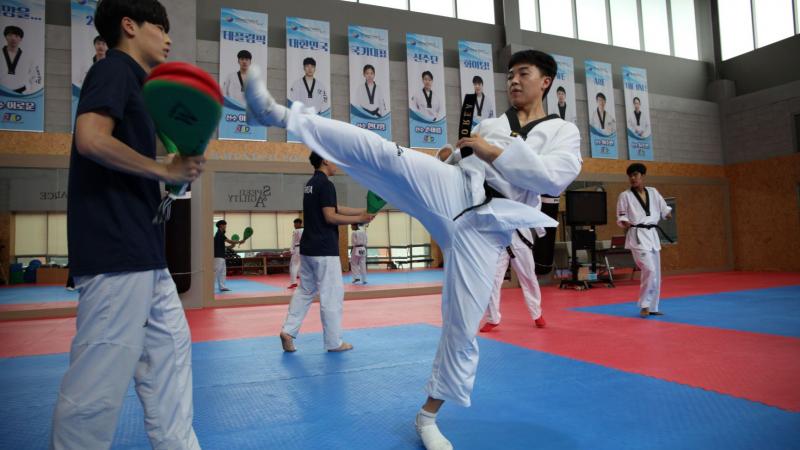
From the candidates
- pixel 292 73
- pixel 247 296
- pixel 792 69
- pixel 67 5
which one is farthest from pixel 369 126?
pixel 792 69

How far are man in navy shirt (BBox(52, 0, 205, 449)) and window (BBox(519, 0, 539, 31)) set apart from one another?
11715mm

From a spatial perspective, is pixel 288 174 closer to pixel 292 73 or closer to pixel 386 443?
pixel 292 73

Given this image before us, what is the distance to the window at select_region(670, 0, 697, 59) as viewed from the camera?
549 inches

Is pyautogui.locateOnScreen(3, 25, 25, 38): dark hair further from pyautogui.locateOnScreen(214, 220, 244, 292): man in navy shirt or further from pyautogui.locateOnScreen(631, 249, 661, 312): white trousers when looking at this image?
pyautogui.locateOnScreen(631, 249, 661, 312): white trousers

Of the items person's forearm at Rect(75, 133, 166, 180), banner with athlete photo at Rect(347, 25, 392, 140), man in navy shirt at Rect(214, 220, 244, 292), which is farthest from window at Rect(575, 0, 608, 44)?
person's forearm at Rect(75, 133, 166, 180)

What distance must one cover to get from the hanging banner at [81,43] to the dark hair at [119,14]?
750cm

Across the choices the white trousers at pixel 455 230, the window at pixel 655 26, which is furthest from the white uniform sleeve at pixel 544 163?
the window at pixel 655 26

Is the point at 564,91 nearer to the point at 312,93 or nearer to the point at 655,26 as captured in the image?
the point at 655,26

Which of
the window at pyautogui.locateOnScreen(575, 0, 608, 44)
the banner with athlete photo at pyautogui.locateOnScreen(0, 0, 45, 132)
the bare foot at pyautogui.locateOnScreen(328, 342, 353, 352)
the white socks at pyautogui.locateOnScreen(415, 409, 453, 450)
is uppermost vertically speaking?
the window at pyautogui.locateOnScreen(575, 0, 608, 44)

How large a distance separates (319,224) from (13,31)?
688 cm

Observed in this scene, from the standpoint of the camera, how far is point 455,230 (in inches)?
80.0

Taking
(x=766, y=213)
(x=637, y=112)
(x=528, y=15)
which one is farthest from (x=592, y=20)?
(x=766, y=213)

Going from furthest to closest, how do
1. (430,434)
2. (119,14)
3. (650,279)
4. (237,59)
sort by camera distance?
1. (237,59)
2. (650,279)
3. (430,434)
4. (119,14)

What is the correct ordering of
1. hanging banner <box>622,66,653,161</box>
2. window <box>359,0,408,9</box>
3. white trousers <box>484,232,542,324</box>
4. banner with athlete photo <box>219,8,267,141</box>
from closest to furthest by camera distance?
white trousers <box>484,232,542,324</box>, banner with athlete photo <box>219,8,267,141</box>, window <box>359,0,408,9</box>, hanging banner <box>622,66,653,161</box>
